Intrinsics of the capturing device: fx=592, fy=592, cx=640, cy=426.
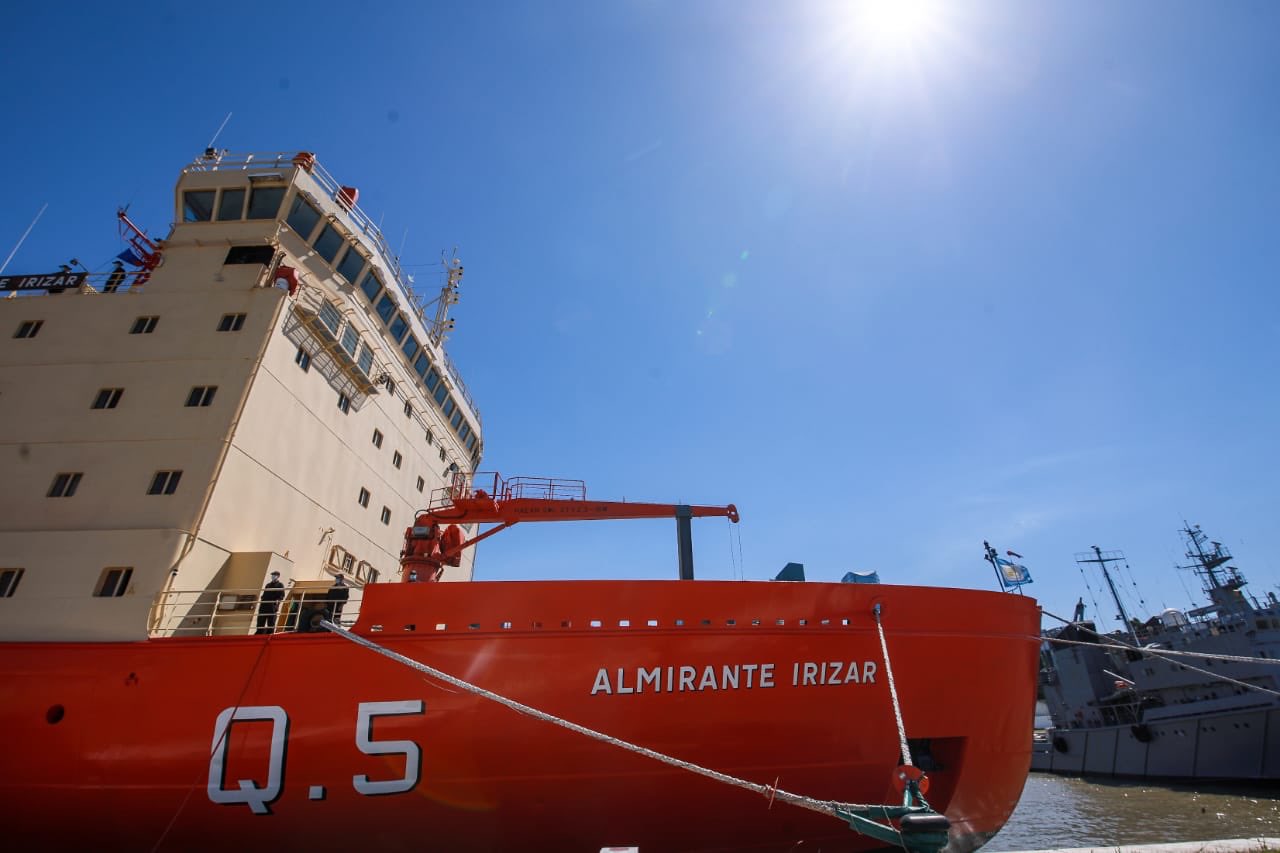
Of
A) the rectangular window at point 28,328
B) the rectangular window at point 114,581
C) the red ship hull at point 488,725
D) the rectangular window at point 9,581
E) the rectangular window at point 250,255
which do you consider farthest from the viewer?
the rectangular window at point 250,255

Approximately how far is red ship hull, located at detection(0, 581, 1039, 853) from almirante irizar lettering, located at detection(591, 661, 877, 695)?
0.02 m

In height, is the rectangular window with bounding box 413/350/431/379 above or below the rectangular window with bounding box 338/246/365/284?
below

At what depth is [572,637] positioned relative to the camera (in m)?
7.12

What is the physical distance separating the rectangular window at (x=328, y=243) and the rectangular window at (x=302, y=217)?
216mm

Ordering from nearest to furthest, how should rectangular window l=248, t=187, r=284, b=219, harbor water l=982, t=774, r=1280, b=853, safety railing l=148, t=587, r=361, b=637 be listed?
safety railing l=148, t=587, r=361, b=637
rectangular window l=248, t=187, r=284, b=219
harbor water l=982, t=774, r=1280, b=853

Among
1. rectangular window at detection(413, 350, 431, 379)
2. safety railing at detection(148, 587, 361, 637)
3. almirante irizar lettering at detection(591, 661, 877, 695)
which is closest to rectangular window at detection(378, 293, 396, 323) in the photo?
rectangular window at detection(413, 350, 431, 379)

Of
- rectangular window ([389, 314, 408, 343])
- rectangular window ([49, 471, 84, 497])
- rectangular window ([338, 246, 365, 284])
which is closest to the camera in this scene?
rectangular window ([49, 471, 84, 497])

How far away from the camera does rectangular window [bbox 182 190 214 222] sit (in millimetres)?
11953

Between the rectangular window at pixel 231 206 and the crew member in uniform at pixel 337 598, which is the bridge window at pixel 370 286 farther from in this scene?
the crew member in uniform at pixel 337 598

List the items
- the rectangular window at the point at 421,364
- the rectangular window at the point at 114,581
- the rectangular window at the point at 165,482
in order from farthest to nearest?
the rectangular window at the point at 421,364 → the rectangular window at the point at 165,482 → the rectangular window at the point at 114,581

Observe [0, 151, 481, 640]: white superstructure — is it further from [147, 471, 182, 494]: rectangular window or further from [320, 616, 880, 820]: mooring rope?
[320, 616, 880, 820]: mooring rope

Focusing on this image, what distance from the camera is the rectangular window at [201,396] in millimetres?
9711

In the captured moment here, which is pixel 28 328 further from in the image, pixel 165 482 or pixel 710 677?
pixel 710 677

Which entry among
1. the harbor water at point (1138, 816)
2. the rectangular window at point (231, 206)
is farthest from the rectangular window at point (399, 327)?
the harbor water at point (1138, 816)
